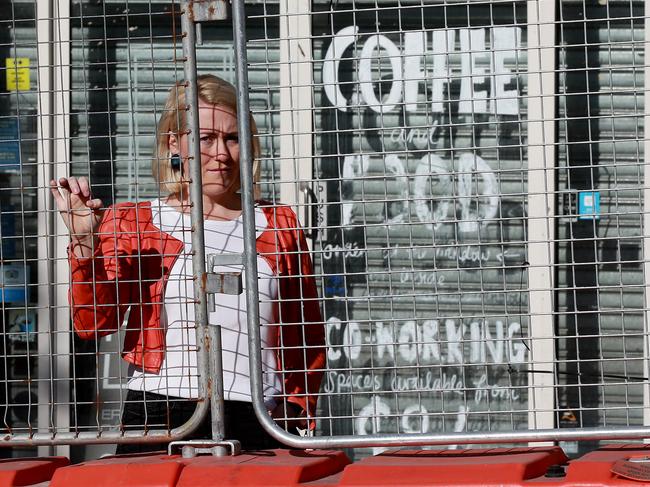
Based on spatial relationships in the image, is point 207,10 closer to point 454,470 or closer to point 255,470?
point 255,470

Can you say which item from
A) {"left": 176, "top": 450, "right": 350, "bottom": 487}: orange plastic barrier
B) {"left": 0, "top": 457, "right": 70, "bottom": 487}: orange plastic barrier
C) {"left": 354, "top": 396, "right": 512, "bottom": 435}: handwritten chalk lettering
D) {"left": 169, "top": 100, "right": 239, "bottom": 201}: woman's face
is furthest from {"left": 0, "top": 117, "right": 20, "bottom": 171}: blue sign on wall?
{"left": 176, "top": 450, "right": 350, "bottom": 487}: orange plastic barrier

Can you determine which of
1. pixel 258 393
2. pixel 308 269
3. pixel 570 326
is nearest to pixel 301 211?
pixel 570 326

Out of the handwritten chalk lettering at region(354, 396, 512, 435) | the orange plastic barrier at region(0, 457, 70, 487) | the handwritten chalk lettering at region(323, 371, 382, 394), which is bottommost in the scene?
the handwritten chalk lettering at region(354, 396, 512, 435)

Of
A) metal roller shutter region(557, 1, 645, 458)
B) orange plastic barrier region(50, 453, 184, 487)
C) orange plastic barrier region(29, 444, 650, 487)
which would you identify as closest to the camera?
orange plastic barrier region(29, 444, 650, 487)

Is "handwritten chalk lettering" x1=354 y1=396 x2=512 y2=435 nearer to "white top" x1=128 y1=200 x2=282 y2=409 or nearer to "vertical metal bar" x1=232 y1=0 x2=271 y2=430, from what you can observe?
"white top" x1=128 y1=200 x2=282 y2=409

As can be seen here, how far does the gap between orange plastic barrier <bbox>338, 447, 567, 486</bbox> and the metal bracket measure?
12.6 inches

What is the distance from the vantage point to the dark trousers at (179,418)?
104 inches

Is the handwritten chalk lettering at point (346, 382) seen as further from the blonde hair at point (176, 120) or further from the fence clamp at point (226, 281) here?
the fence clamp at point (226, 281)

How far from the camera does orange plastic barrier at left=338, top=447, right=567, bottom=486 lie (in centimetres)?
222

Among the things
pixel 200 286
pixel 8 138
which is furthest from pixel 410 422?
pixel 200 286

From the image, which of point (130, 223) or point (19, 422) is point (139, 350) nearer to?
point (130, 223)

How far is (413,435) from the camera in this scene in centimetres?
244

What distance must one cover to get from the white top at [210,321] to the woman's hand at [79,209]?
18cm

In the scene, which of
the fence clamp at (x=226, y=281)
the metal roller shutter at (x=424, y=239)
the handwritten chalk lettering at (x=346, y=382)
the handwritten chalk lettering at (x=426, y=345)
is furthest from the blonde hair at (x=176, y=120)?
the handwritten chalk lettering at (x=346, y=382)
